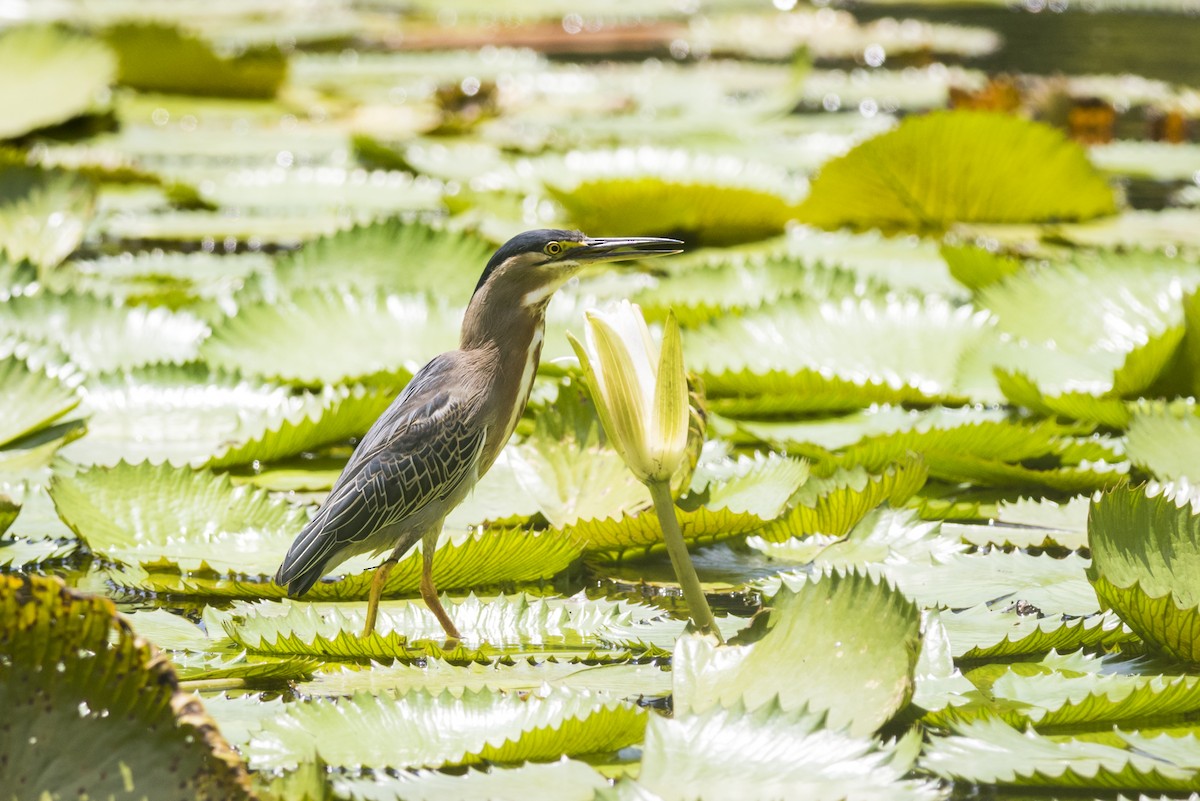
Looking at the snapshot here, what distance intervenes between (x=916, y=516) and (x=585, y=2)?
6992 mm

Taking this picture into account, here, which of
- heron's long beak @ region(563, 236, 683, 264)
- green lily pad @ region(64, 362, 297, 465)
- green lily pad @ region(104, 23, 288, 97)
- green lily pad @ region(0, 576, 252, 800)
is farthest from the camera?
green lily pad @ region(104, 23, 288, 97)

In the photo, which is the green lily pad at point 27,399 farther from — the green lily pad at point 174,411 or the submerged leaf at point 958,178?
the submerged leaf at point 958,178

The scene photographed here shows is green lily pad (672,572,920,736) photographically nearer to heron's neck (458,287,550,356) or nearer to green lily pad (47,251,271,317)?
heron's neck (458,287,550,356)

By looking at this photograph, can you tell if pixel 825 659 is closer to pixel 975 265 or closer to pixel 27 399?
pixel 27 399

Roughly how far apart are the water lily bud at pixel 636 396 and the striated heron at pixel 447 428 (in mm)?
→ 348

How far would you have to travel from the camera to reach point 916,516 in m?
1.97

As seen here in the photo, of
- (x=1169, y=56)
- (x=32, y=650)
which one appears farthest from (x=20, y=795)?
(x=1169, y=56)

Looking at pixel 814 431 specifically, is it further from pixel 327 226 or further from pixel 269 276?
pixel 327 226

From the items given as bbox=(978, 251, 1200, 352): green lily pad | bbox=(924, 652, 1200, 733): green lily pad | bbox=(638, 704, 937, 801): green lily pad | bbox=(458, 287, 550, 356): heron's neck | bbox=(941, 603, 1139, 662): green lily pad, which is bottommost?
bbox=(941, 603, 1139, 662): green lily pad

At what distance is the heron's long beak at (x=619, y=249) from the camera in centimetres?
188

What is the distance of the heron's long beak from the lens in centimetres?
188

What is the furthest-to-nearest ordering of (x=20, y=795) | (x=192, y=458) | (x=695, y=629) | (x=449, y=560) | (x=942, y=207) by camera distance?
(x=942, y=207) < (x=192, y=458) < (x=449, y=560) < (x=695, y=629) < (x=20, y=795)


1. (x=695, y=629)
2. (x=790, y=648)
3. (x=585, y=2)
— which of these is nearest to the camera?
(x=790, y=648)

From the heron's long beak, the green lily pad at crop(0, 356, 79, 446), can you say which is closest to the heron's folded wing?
the heron's long beak
